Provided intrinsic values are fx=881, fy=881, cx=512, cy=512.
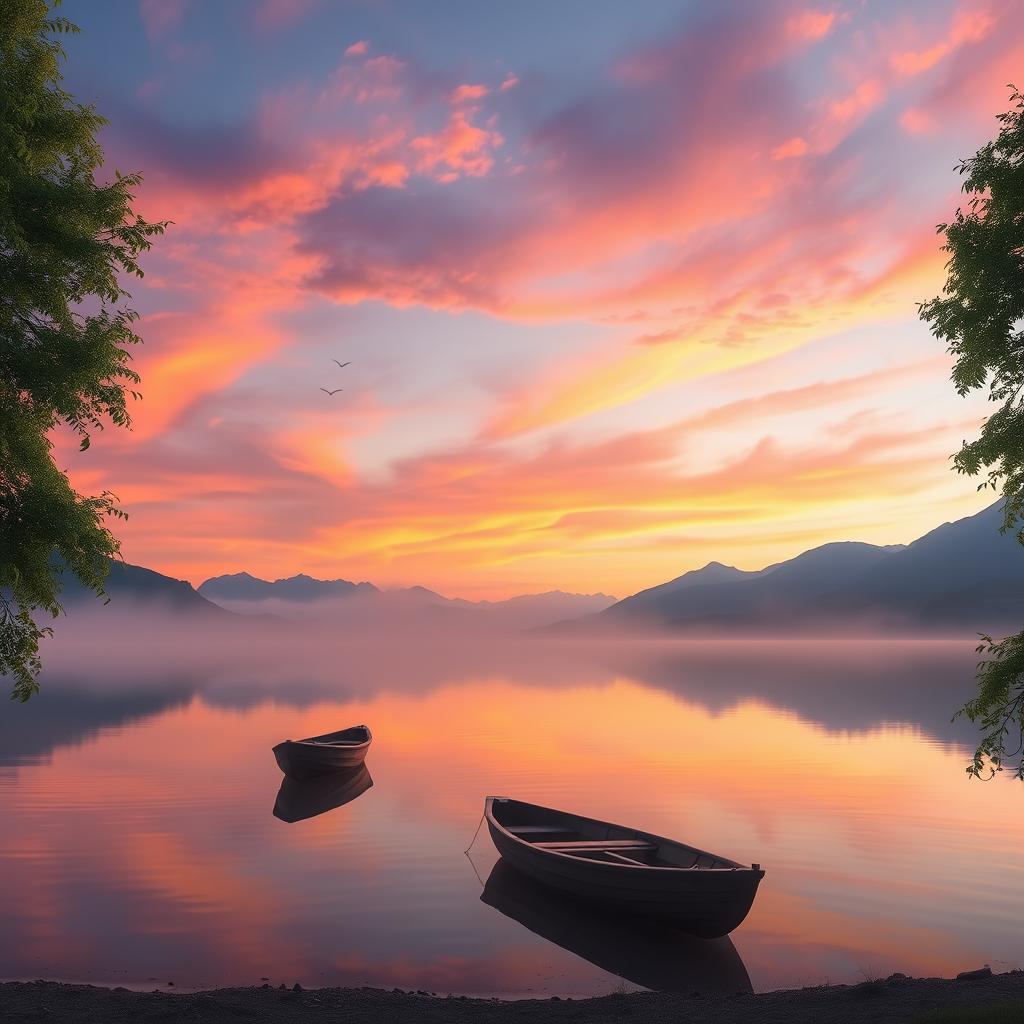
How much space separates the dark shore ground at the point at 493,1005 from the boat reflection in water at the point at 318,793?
80.5 ft

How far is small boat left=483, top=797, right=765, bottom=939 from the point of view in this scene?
70.9 ft

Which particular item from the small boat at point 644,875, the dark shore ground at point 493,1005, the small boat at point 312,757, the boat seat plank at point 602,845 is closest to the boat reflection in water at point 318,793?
the small boat at point 312,757

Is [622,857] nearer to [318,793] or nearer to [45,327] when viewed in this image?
[45,327]

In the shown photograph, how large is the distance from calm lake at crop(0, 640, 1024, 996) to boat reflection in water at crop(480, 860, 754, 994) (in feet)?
0.27

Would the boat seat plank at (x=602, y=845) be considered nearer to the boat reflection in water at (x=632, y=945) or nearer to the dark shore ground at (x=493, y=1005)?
the boat reflection in water at (x=632, y=945)

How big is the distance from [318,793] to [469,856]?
16.9 m

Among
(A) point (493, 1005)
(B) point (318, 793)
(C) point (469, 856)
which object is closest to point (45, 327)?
(A) point (493, 1005)

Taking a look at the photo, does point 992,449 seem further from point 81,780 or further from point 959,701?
point 959,701

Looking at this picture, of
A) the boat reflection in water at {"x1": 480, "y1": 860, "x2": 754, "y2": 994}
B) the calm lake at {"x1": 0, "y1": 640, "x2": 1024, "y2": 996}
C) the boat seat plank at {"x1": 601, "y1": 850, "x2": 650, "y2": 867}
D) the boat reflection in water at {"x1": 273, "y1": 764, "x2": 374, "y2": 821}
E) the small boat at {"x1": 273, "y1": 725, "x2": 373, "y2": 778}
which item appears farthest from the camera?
the small boat at {"x1": 273, "y1": 725, "x2": 373, "y2": 778}

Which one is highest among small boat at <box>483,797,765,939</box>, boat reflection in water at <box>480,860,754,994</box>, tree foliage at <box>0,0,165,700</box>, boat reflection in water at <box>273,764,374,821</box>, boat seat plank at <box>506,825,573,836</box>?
tree foliage at <box>0,0,165,700</box>

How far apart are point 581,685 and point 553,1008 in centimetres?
13504

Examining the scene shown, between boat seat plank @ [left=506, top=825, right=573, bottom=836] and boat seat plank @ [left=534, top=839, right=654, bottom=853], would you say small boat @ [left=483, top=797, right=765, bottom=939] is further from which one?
boat seat plank @ [left=506, top=825, right=573, bottom=836]

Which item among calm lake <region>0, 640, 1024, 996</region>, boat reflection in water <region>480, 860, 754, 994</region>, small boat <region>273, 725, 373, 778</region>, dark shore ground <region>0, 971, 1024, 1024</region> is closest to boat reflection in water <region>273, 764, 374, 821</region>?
calm lake <region>0, 640, 1024, 996</region>

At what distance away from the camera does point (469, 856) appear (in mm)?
32781
